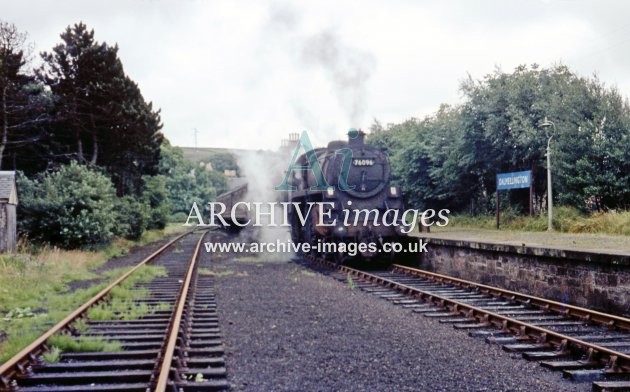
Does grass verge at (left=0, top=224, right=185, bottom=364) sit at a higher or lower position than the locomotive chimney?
lower

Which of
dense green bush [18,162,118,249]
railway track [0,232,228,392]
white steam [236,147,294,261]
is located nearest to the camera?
railway track [0,232,228,392]

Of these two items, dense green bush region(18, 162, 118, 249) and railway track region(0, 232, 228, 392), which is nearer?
railway track region(0, 232, 228, 392)

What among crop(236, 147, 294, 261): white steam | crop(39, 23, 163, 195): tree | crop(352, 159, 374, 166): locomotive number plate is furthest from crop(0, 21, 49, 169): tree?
crop(352, 159, 374, 166): locomotive number plate

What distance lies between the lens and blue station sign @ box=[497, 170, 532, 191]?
44.2 feet

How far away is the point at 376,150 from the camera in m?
14.4

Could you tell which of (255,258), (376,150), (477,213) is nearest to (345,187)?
(376,150)

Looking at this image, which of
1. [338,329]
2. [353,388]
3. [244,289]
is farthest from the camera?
[244,289]

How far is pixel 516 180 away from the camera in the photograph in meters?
13.8

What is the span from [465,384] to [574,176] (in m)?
12.9

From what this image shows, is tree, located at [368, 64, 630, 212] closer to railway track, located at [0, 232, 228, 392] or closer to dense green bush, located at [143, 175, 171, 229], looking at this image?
railway track, located at [0, 232, 228, 392]

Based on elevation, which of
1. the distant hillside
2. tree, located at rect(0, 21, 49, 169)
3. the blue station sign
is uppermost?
the distant hillside

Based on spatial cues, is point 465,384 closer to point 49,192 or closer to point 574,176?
point 574,176

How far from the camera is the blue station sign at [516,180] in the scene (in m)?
13.5

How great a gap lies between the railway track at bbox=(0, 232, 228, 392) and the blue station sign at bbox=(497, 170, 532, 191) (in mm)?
8555
